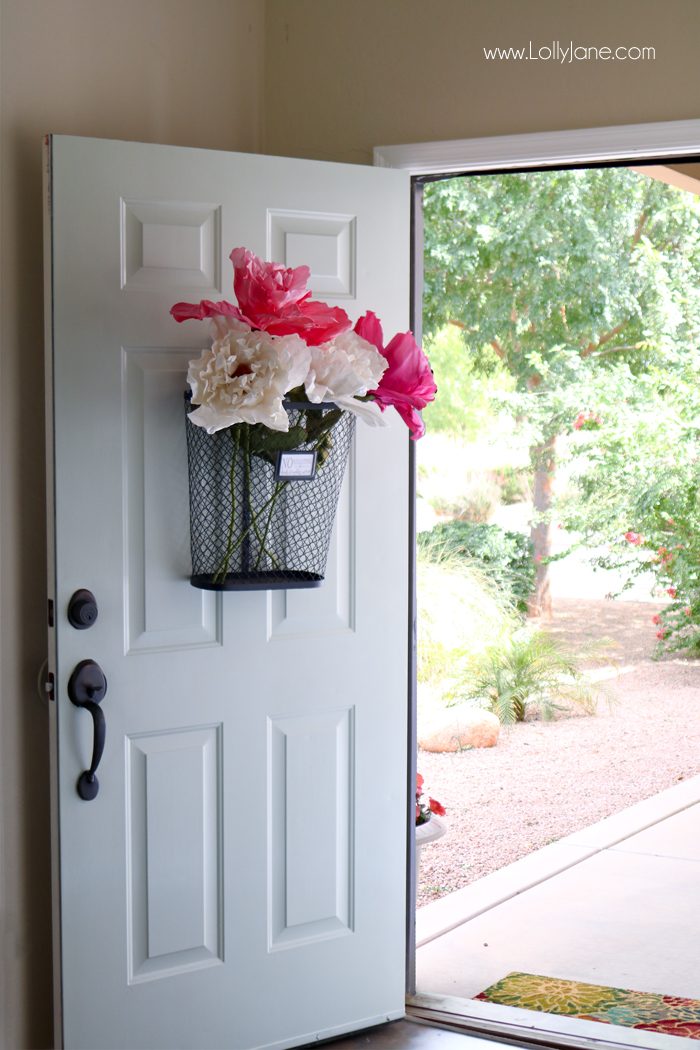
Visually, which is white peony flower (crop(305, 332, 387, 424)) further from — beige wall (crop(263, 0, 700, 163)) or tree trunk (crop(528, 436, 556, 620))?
tree trunk (crop(528, 436, 556, 620))

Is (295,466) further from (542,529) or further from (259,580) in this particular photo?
(542,529)

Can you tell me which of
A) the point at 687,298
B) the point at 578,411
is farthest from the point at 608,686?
the point at 687,298

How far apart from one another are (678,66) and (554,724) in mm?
4943

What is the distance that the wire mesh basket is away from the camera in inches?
80.7

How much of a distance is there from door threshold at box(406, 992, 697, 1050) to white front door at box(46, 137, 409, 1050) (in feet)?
0.42

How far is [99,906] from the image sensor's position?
6.89 feet

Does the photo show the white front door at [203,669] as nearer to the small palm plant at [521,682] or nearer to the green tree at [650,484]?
the small palm plant at [521,682]

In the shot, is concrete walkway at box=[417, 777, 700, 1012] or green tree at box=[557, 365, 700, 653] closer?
concrete walkway at box=[417, 777, 700, 1012]

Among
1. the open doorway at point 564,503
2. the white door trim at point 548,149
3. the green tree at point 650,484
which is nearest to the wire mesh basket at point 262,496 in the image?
the white door trim at point 548,149

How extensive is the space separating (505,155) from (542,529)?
5.74m

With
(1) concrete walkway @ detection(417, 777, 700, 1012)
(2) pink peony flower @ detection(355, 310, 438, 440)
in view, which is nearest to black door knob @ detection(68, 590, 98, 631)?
(2) pink peony flower @ detection(355, 310, 438, 440)

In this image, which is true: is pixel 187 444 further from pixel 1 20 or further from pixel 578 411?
pixel 578 411

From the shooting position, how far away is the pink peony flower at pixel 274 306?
1.90 m

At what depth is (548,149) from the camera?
230 centimetres
